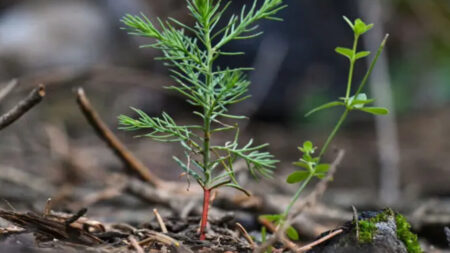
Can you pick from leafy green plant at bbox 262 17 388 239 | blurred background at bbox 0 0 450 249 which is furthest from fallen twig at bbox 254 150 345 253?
blurred background at bbox 0 0 450 249

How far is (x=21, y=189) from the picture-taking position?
11.7ft

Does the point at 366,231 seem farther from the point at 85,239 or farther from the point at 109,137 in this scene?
the point at 109,137

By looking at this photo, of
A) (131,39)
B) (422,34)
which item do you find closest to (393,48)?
(422,34)

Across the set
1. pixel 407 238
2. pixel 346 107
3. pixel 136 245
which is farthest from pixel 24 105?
pixel 407 238

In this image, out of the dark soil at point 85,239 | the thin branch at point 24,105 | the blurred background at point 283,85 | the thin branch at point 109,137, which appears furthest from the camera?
the blurred background at point 283,85

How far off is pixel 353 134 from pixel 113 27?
4022 mm

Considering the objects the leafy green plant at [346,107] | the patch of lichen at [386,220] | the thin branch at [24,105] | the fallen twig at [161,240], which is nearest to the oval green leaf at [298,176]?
the leafy green plant at [346,107]

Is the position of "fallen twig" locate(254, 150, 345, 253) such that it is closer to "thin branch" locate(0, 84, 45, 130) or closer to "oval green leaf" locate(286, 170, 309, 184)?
"oval green leaf" locate(286, 170, 309, 184)

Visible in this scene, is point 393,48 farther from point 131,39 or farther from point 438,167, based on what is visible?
point 131,39

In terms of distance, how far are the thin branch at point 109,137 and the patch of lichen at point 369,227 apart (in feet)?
3.86

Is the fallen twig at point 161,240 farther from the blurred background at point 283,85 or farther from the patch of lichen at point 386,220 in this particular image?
the blurred background at point 283,85

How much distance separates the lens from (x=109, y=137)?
2303 millimetres

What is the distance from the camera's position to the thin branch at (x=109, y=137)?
207cm

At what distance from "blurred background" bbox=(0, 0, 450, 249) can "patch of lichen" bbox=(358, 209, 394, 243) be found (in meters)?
2.97
